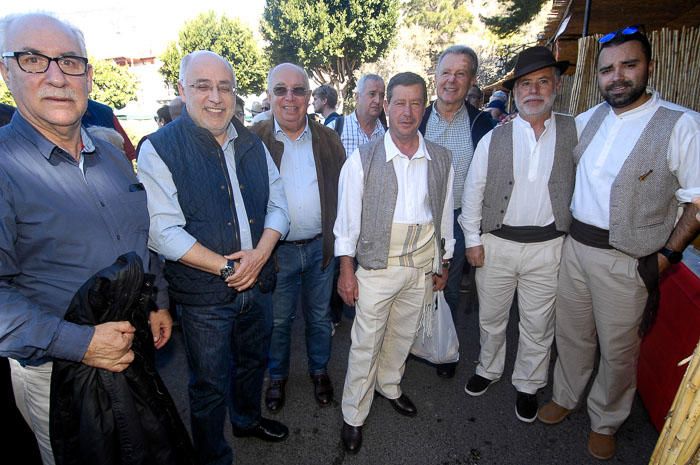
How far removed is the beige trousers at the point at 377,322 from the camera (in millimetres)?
2422

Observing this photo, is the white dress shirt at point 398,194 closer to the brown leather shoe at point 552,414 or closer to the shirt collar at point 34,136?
the shirt collar at point 34,136

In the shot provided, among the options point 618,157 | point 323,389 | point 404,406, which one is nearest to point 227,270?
point 323,389

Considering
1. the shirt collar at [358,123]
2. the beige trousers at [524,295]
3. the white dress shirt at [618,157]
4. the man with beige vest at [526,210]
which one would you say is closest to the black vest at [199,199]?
the man with beige vest at [526,210]

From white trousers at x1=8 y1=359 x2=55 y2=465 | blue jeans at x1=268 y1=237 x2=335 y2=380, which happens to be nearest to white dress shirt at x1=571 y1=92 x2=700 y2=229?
blue jeans at x1=268 y1=237 x2=335 y2=380

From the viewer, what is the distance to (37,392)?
1.48 m

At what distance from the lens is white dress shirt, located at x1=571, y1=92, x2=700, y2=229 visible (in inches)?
78.4

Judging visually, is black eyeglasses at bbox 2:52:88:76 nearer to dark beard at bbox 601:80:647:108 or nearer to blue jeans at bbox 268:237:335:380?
blue jeans at bbox 268:237:335:380

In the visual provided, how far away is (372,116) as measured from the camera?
396cm

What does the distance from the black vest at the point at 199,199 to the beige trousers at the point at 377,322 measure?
2.80ft

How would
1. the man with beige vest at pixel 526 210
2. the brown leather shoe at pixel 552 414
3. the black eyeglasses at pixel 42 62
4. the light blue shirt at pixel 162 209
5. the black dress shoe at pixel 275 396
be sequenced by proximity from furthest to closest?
the black dress shoe at pixel 275 396, the brown leather shoe at pixel 552 414, the man with beige vest at pixel 526 210, the light blue shirt at pixel 162 209, the black eyeglasses at pixel 42 62

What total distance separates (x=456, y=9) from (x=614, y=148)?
150 feet

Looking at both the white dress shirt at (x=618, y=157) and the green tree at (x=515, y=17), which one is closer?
the white dress shirt at (x=618, y=157)

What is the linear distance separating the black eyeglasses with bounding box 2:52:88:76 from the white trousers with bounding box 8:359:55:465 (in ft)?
3.63

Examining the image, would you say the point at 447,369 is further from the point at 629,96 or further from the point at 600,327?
the point at 629,96
